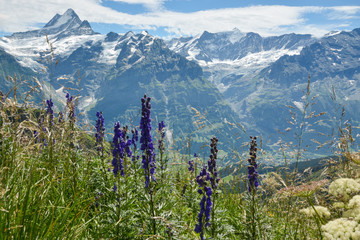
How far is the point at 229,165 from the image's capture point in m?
6.39

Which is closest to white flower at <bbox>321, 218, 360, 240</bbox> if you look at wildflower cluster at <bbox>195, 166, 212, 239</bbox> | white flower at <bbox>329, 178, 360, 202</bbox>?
white flower at <bbox>329, 178, 360, 202</bbox>

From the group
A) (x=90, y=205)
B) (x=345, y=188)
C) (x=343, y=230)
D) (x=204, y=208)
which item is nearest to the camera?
(x=343, y=230)

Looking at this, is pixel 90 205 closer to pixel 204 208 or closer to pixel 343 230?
pixel 204 208

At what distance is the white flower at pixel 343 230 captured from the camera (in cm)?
235

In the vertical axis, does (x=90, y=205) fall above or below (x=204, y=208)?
above

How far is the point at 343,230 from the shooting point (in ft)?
8.06

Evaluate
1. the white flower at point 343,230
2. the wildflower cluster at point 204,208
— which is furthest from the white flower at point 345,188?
the wildflower cluster at point 204,208

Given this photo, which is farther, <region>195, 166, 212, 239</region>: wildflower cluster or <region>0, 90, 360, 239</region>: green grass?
<region>195, 166, 212, 239</region>: wildflower cluster

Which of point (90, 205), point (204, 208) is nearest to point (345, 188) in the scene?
point (204, 208)

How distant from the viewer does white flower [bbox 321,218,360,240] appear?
7.72 feet

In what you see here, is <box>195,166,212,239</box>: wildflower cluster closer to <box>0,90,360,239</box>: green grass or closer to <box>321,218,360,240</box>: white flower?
<box>0,90,360,239</box>: green grass

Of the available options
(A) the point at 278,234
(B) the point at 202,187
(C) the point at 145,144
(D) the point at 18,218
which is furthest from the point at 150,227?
(A) the point at 278,234

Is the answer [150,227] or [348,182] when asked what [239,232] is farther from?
[348,182]

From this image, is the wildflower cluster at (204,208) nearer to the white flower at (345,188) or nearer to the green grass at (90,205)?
the green grass at (90,205)
